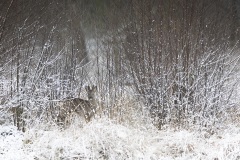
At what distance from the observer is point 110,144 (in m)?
6.73

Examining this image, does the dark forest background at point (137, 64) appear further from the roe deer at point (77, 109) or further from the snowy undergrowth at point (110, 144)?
the snowy undergrowth at point (110, 144)

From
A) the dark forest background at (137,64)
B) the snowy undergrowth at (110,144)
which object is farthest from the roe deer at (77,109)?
the snowy undergrowth at (110,144)

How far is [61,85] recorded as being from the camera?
8.91 m

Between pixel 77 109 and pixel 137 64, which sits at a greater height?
pixel 137 64

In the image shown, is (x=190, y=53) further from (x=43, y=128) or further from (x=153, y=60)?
(x=43, y=128)

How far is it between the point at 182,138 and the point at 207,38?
2.66m

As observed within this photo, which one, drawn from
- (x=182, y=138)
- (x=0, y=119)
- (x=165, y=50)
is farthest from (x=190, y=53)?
(x=0, y=119)

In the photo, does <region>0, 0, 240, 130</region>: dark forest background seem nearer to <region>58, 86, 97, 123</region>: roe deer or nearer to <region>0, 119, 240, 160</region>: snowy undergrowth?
<region>58, 86, 97, 123</region>: roe deer

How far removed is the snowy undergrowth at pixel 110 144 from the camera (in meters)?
6.57

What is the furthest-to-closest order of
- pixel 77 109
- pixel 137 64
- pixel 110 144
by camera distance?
pixel 137 64 → pixel 77 109 → pixel 110 144

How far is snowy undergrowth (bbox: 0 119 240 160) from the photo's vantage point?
657 cm


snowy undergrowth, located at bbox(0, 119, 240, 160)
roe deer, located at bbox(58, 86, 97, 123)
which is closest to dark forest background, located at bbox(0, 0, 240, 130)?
roe deer, located at bbox(58, 86, 97, 123)

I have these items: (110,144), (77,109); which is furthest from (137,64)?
(110,144)

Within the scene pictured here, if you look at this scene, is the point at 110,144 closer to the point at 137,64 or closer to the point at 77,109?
the point at 77,109
